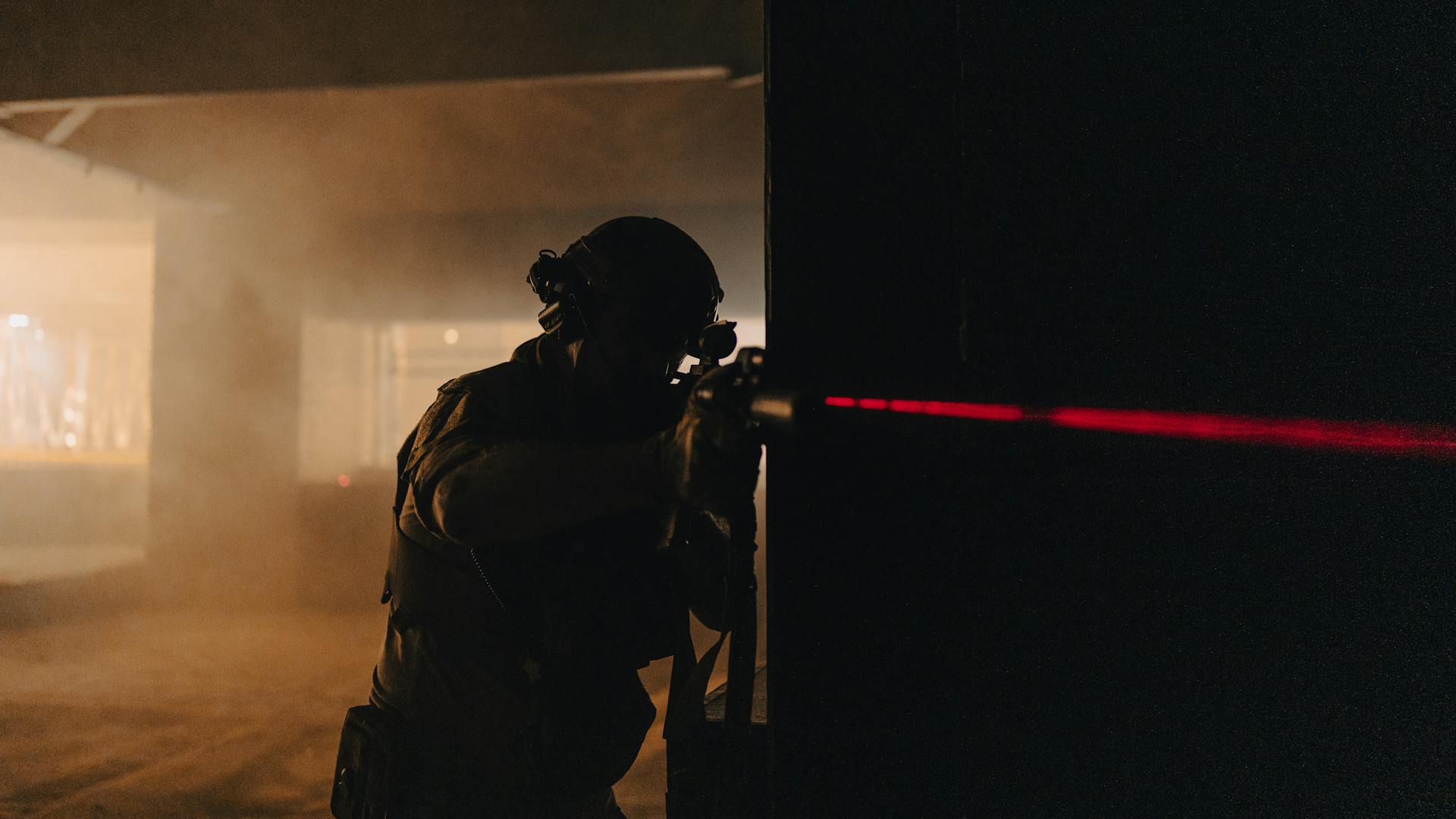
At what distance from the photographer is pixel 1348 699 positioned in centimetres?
77

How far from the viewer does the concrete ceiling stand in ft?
12.1

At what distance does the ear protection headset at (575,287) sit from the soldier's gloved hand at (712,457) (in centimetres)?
41

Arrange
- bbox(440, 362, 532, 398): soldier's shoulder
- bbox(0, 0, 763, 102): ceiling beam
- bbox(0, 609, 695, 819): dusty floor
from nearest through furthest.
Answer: bbox(440, 362, 532, 398): soldier's shoulder → bbox(0, 0, 763, 102): ceiling beam → bbox(0, 609, 695, 819): dusty floor

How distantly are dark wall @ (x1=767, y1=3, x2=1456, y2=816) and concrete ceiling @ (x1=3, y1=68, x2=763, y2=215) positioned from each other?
6.43ft

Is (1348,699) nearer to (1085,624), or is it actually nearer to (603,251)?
(1085,624)

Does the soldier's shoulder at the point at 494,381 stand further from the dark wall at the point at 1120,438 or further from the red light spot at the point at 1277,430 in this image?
the red light spot at the point at 1277,430

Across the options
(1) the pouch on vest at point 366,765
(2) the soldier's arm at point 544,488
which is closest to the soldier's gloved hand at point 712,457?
(2) the soldier's arm at point 544,488

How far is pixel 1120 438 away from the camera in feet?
2.63

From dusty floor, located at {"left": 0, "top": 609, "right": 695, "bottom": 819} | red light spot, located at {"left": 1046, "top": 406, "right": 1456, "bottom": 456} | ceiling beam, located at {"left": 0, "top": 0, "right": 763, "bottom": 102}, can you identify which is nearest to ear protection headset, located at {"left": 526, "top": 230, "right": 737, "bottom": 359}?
red light spot, located at {"left": 1046, "top": 406, "right": 1456, "bottom": 456}

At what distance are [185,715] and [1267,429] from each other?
185 inches

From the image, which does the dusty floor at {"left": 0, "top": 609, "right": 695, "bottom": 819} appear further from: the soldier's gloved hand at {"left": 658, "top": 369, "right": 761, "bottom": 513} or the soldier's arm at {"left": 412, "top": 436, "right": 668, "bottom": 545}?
the soldier's gloved hand at {"left": 658, "top": 369, "right": 761, "bottom": 513}

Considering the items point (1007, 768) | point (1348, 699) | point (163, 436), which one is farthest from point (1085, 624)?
point (163, 436)

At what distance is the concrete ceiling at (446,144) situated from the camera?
368 centimetres

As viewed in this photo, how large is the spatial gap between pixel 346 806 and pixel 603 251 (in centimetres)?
Answer: 97
